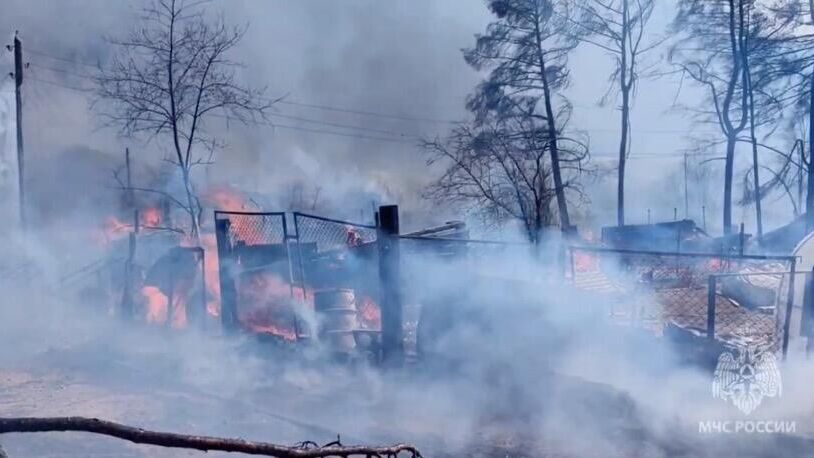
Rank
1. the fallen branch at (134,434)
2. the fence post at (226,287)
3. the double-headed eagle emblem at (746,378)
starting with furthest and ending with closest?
the fence post at (226,287) → the double-headed eagle emblem at (746,378) → the fallen branch at (134,434)

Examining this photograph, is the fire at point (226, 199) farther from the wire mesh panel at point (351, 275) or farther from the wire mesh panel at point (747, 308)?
the wire mesh panel at point (747, 308)

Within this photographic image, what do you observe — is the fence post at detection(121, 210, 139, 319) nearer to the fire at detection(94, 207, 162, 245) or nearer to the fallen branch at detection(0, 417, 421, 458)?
the fire at detection(94, 207, 162, 245)

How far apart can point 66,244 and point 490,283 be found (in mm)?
11803

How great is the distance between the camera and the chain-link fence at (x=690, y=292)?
641 cm

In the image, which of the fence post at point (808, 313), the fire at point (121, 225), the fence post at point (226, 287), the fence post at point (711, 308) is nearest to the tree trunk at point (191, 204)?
the fence post at point (226, 287)

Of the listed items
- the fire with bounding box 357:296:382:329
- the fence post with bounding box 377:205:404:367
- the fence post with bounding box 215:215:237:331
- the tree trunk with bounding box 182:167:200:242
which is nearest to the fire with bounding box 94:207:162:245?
the tree trunk with bounding box 182:167:200:242

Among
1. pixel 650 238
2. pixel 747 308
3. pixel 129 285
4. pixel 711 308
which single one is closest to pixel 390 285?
pixel 711 308

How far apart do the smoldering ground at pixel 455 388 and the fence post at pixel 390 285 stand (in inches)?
10.4

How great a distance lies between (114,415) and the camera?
6.04 metres

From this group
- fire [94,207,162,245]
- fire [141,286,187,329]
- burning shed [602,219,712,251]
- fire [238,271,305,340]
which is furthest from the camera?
burning shed [602,219,712,251]

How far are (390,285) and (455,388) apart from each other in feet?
4.10

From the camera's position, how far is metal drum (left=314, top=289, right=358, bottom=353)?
305 inches

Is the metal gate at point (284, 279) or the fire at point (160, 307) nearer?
the metal gate at point (284, 279)

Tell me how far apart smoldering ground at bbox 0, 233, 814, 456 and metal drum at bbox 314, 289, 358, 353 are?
1.07ft
